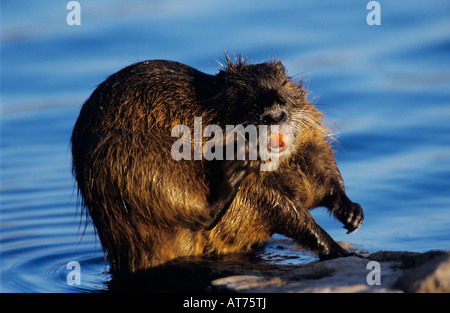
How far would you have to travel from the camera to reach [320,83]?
33.1 feet

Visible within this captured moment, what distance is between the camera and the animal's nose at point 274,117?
534cm

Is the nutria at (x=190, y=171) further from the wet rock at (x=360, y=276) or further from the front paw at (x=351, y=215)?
the wet rock at (x=360, y=276)

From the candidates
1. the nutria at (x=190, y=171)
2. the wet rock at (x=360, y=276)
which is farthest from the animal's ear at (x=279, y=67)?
the wet rock at (x=360, y=276)

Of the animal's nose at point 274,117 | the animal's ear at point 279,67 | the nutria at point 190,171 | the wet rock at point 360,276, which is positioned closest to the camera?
the wet rock at point 360,276

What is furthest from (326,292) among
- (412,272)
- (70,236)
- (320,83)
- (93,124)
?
(320,83)

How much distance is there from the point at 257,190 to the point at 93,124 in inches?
49.0

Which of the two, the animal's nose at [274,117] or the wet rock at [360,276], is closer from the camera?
the wet rock at [360,276]

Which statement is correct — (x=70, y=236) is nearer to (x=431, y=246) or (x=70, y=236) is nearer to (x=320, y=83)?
(x=431, y=246)

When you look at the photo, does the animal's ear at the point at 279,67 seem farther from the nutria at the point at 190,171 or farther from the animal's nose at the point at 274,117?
the animal's nose at the point at 274,117

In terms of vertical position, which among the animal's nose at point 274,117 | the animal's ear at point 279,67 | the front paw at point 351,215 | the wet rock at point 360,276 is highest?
the animal's ear at point 279,67

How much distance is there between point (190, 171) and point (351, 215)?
55.8 inches

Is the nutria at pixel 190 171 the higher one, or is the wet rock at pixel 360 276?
the nutria at pixel 190 171

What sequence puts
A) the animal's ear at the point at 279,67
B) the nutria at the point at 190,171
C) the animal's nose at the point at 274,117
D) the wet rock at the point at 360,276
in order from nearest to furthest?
1. the wet rock at the point at 360,276
2. the nutria at the point at 190,171
3. the animal's nose at the point at 274,117
4. the animal's ear at the point at 279,67

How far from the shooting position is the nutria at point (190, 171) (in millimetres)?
5199
